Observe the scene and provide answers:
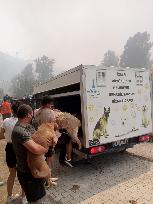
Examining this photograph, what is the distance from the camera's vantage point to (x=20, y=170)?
157 inches

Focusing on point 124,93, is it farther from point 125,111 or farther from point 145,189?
point 145,189

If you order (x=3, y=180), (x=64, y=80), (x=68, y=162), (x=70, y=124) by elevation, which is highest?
(x=64, y=80)

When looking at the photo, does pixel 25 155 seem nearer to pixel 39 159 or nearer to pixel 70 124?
pixel 39 159

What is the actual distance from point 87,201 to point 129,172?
6.33ft

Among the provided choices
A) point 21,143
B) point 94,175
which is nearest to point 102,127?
point 94,175

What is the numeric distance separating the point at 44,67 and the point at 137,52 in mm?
44066

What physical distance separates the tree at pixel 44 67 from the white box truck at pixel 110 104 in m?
116

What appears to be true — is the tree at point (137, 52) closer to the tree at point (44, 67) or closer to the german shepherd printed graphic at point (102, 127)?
the tree at point (44, 67)

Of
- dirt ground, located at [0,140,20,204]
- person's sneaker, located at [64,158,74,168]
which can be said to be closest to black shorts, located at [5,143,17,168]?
dirt ground, located at [0,140,20,204]

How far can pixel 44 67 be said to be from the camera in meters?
124

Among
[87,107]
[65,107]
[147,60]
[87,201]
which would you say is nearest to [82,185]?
[87,201]

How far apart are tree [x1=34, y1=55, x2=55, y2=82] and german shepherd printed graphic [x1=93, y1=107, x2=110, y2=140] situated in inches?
4600

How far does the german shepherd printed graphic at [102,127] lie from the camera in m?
6.74

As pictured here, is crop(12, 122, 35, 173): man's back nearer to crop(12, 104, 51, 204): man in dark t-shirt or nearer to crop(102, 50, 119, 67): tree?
crop(12, 104, 51, 204): man in dark t-shirt
